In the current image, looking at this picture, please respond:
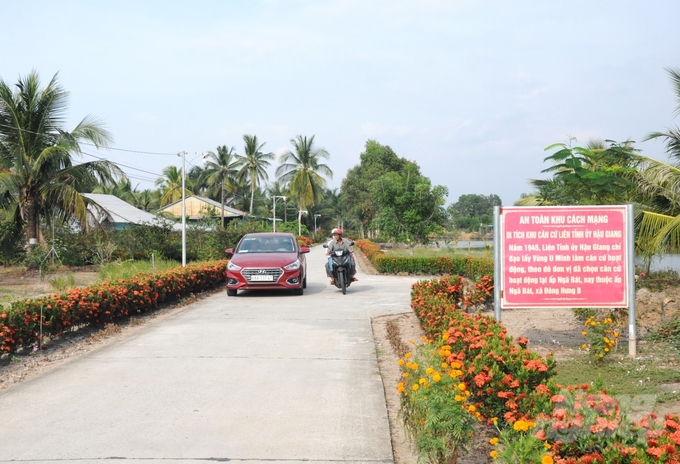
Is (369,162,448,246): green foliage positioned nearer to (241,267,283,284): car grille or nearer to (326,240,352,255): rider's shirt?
(326,240,352,255): rider's shirt

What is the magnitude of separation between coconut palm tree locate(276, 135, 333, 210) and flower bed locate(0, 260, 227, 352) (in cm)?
4782

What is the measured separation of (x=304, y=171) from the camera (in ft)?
210

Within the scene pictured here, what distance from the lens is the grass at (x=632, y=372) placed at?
20.0ft

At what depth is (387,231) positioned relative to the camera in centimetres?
4275

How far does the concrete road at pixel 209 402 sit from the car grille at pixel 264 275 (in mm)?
4504

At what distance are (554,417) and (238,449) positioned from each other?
2253 millimetres

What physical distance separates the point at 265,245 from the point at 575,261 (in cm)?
993

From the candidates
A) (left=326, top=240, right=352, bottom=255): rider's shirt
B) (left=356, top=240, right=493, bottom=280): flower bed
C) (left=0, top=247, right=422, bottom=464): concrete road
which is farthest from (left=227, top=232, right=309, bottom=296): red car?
(left=356, top=240, right=493, bottom=280): flower bed

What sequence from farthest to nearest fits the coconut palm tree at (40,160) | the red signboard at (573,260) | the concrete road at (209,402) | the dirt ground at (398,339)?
1. the coconut palm tree at (40,160)
2. the red signboard at (573,260)
3. the dirt ground at (398,339)
4. the concrete road at (209,402)

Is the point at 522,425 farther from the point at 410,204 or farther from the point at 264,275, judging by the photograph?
the point at 410,204

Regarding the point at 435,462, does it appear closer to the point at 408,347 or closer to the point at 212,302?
the point at 408,347

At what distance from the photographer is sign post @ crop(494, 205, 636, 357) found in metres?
8.04

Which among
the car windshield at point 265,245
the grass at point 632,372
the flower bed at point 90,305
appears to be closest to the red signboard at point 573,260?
the grass at point 632,372

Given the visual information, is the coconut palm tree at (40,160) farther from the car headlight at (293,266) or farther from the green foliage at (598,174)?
the green foliage at (598,174)
